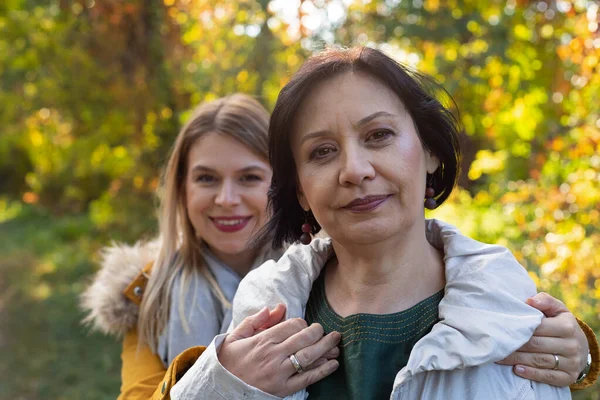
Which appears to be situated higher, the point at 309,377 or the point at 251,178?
the point at 251,178

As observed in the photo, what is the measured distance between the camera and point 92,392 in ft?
18.6

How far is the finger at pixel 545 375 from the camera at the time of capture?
5.30 feet

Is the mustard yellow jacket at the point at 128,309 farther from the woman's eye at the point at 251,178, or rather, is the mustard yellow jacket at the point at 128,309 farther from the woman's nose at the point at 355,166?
the woman's nose at the point at 355,166

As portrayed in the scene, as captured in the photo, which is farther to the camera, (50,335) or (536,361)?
(50,335)

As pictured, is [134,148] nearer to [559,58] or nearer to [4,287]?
[4,287]

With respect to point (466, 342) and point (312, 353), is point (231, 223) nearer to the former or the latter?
point (312, 353)

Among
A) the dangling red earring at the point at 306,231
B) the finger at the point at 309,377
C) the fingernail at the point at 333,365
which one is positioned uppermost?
the dangling red earring at the point at 306,231

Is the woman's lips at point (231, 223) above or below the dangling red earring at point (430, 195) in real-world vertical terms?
below

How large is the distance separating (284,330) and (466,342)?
1.78 feet

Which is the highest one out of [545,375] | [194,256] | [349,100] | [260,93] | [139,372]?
[260,93]

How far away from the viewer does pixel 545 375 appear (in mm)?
1645

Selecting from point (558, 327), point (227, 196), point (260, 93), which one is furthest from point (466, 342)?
point (260, 93)

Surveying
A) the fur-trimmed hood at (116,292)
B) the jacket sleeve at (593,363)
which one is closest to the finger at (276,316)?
the jacket sleeve at (593,363)

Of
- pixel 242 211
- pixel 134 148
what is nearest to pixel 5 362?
pixel 134 148
